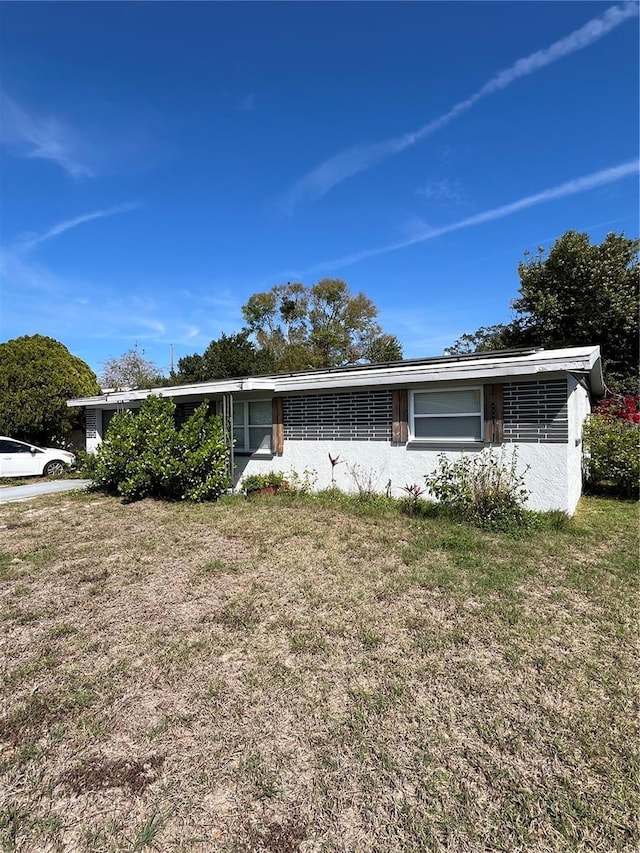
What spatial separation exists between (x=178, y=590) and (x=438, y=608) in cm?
270

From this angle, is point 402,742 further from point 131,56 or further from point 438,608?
point 131,56

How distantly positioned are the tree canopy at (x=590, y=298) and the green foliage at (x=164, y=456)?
16.2 meters

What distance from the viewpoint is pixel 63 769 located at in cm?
220

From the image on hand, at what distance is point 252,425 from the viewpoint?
10602 millimetres

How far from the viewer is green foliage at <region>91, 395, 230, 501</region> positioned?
8.90 m

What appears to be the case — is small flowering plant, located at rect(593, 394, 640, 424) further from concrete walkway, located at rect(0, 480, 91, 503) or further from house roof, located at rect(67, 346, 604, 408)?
concrete walkway, located at rect(0, 480, 91, 503)

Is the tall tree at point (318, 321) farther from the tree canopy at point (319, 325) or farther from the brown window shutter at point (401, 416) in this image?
the brown window shutter at point (401, 416)

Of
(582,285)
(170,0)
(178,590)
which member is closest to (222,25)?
(170,0)

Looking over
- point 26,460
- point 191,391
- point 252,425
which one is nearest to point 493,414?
point 252,425

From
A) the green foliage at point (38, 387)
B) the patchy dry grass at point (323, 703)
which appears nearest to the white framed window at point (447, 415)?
the patchy dry grass at point (323, 703)

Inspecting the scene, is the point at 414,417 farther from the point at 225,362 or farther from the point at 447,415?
the point at 225,362

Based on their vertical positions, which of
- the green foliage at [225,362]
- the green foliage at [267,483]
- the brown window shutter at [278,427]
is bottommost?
the green foliage at [267,483]

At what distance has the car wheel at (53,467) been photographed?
1343cm

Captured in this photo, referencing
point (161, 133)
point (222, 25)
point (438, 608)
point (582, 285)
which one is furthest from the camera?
point (582, 285)
